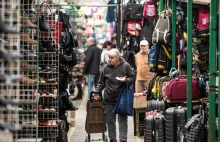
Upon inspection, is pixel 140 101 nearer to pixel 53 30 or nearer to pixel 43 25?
pixel 53 30

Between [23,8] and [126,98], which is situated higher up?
[23,8]

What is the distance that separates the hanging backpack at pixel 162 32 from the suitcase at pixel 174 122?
7.64ft

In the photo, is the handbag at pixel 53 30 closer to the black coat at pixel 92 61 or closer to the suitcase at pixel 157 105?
the suitcase at pixel 157 105

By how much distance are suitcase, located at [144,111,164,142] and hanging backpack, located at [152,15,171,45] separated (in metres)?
1.82

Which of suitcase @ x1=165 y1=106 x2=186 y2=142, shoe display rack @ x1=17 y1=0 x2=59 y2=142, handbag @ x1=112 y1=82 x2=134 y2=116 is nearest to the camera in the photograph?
shoe display rack @ x1=17 y1=0 x2=59 y2=142

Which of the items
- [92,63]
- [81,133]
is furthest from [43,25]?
[92,63]

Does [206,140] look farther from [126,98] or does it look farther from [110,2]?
[110,2]

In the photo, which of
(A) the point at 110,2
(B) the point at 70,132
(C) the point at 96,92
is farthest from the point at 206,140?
(A) the point at 110,2

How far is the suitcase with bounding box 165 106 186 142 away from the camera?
38.5ft

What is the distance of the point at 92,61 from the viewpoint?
2344cm

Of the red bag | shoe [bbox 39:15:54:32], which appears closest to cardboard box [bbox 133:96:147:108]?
the red bag

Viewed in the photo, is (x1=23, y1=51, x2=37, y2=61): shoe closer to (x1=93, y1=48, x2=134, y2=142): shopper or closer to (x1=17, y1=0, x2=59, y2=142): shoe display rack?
(x1=17, y1=0, x2=59, y2=142): shoe display rack

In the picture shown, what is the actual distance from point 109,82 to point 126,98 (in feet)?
1.51

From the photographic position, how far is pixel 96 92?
45.6 feet
